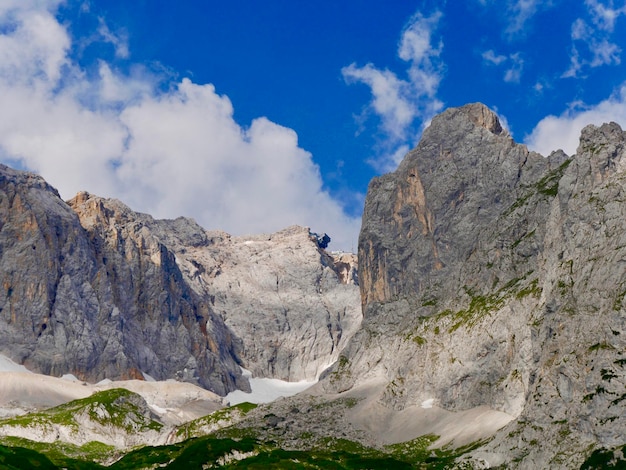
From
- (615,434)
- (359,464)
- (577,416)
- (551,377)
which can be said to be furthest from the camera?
(359,464)

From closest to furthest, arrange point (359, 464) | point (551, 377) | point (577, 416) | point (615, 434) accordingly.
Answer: point (615, 434), point (577, 416), point (551, 377), point (359, 464)

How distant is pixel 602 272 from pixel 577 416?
121ft

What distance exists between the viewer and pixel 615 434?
155000 mm

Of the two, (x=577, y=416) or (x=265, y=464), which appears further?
(x=265, y=464)

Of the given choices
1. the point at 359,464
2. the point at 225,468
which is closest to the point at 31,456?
the point at 225,468

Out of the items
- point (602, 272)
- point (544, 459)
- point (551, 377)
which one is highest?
point (602, 272)

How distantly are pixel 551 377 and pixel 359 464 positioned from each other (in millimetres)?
48782

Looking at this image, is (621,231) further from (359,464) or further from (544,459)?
(359,464)

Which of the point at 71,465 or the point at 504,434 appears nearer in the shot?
the point at 504,434

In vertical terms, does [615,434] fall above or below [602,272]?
below

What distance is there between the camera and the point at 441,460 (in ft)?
643

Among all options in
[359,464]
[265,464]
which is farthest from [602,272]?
[265,464]

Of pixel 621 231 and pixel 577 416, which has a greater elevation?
pixel 621 231

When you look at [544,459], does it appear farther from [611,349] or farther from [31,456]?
[31,456]
